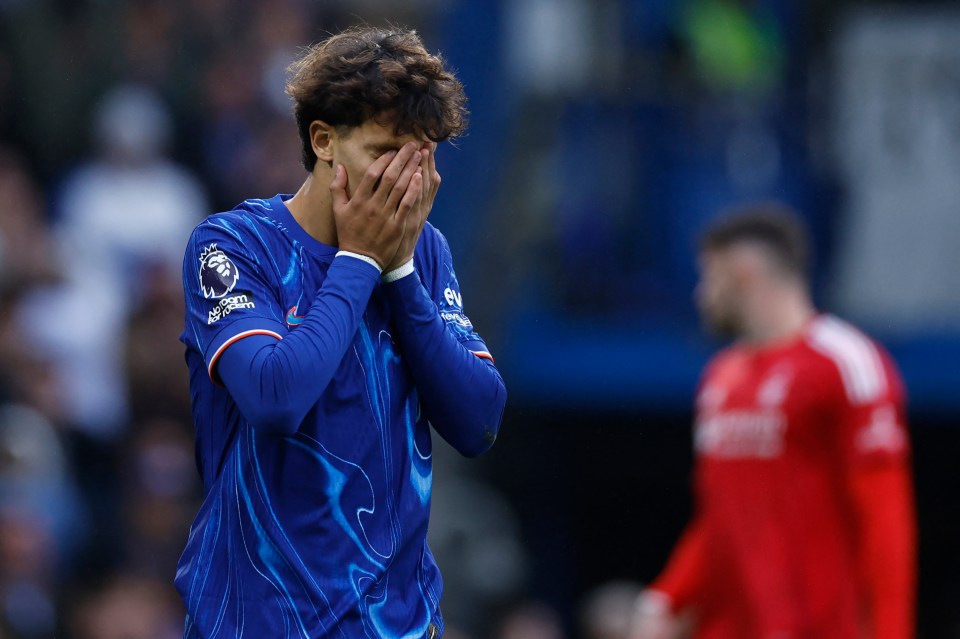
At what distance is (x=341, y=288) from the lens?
3.03m

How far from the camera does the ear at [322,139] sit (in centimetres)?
314

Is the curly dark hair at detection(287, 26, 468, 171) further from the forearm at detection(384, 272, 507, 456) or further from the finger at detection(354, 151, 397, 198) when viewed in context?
the forearm at detection(384, 272, 507, 456)

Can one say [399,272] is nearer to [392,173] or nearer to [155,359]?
[392,173]

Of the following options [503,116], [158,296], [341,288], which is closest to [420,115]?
[341,288]

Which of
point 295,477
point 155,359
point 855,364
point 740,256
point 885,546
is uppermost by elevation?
point 295,477

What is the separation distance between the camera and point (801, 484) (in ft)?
19.8

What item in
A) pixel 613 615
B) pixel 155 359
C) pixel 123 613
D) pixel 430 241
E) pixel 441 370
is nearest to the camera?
pixel 441 370

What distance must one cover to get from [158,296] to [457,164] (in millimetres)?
2611

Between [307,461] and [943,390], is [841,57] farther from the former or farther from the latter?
[307,461]

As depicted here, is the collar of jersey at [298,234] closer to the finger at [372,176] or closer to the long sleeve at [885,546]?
the finger at [372,176]

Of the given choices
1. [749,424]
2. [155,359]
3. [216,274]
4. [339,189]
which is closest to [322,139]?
[339,189]

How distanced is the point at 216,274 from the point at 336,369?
31 cm

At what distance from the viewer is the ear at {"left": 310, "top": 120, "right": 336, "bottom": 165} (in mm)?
3145

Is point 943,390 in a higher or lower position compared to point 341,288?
lower
